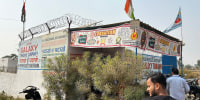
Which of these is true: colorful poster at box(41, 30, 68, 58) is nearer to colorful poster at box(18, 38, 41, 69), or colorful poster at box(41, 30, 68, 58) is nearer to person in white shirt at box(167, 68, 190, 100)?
colorful poster at box(18, 38, 41, 69)

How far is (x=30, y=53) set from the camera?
10.1 meters

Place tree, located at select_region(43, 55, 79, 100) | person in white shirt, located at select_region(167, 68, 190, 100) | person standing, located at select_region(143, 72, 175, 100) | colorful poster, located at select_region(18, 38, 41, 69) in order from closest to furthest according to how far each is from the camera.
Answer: person standing, located at select_region(143, 72, 175, 100), person in white shirt, located at select_region(167, 68, 190, 100), tree, located at select_region(43, 55, 79, 100), colorful poster, located at select_region(18, 38, 41, 69)

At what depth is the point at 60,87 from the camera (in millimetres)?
6492

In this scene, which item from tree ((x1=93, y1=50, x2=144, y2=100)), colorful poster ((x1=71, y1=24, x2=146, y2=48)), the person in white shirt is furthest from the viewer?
colorful poster ((x1=71, y1=24, x2=146, y2=48))

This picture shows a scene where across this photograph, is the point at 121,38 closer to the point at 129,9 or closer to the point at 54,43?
the point at 129,9

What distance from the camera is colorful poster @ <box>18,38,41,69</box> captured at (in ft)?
30.8

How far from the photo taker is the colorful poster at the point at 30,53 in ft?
30.8

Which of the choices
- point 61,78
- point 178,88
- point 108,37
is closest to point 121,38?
point 108,37

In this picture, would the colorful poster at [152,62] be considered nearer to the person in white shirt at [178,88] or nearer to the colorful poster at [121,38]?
the colorful poster at [121,38]

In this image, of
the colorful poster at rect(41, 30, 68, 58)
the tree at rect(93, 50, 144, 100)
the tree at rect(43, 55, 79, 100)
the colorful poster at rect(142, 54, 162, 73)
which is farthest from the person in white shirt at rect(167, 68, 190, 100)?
the colorful poster at rect(41, 30, 68, 58)

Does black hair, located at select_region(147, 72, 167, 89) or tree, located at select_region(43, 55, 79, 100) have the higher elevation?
black hair, located at select_region(147, 72, 167, 89)

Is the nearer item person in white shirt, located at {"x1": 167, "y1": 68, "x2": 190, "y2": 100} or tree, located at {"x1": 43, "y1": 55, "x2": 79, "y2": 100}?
person in white shirt, located at {"x1": 167, "y1": 68, "x2": 190, "y2": 100}

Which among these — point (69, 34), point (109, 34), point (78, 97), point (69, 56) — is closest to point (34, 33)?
point (69, 34)

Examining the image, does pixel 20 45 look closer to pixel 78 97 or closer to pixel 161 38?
pixel 78 97
